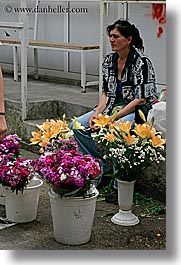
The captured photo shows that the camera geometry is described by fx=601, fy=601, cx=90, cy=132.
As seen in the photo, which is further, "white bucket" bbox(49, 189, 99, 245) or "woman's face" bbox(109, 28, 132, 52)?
"woman's face" bbox(109, 28, 132, 52)

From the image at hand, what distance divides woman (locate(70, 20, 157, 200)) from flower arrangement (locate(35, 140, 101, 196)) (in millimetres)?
598

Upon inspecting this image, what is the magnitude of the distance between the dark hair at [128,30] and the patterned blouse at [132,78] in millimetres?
39

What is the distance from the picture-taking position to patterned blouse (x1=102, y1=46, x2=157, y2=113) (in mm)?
3113

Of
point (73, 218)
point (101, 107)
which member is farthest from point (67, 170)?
point (101, 107)

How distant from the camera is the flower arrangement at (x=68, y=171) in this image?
2.47 meters

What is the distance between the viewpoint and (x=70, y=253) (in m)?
2.44

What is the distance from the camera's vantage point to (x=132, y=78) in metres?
3.16

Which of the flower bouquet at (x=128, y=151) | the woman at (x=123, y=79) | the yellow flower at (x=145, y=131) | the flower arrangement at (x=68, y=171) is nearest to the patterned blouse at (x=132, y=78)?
the woman at (x=123, y=79)

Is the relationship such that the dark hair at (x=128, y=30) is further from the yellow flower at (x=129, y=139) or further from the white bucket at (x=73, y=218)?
the white bucket at (x=73, y=218)

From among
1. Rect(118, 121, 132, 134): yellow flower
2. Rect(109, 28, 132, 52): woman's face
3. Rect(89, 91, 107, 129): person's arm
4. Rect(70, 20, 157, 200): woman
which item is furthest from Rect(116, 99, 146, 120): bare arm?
Rect(118, 121, 132, 134): yellow flower

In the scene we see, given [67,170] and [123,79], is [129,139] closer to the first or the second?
[67,170]

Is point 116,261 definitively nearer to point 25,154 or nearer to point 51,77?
point 25,154

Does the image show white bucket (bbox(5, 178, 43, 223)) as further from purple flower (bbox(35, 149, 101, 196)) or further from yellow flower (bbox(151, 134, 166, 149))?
yellow flower (bbox(151, 134, 166, 149))

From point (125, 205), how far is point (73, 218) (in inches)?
13.3
